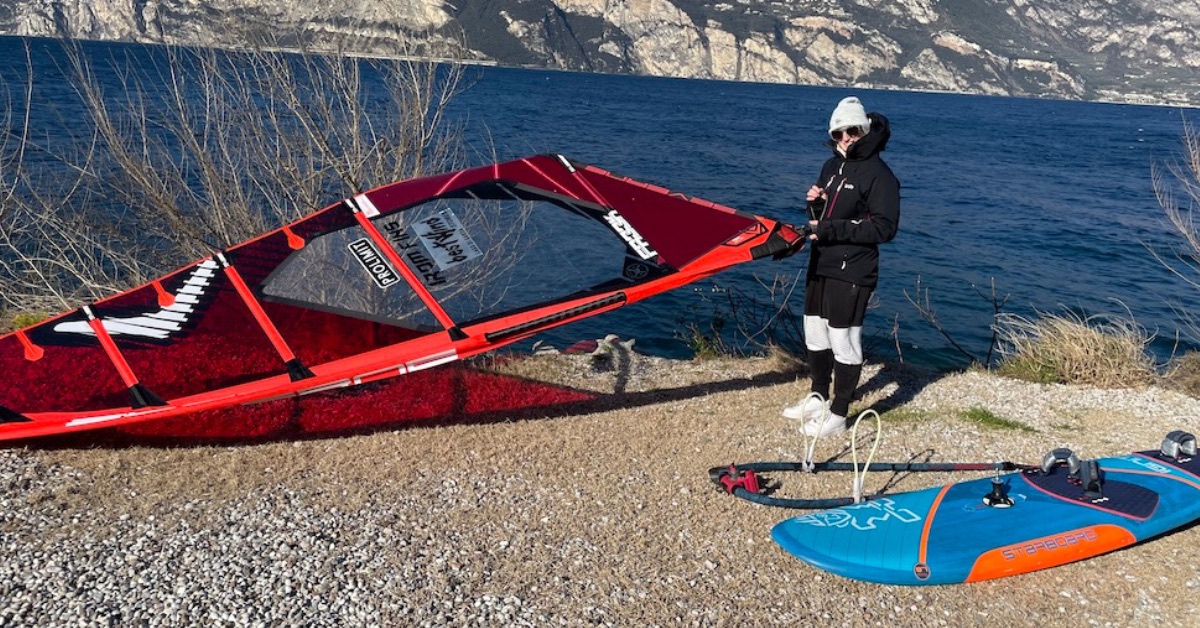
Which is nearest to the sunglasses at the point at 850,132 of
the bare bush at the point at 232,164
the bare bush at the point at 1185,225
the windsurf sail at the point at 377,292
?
the windsurf sail at the point at 377,292

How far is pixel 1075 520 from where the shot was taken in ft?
19.0

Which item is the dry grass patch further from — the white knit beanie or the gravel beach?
the white knit beanie

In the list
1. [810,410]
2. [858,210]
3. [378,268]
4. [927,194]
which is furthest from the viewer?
[927,194]

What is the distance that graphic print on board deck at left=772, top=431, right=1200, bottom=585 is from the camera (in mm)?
5406

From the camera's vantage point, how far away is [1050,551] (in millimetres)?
5551

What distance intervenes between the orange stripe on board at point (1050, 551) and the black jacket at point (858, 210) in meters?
2.26

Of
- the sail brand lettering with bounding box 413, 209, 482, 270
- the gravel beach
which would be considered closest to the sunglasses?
the gravel beach

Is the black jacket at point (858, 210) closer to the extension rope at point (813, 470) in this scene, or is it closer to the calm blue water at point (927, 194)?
the extension rope at point (813, 470)

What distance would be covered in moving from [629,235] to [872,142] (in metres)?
2.10

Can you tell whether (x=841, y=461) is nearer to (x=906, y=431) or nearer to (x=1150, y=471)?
(x=906, y=431)

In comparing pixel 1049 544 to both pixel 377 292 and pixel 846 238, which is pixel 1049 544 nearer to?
pixel 846 238

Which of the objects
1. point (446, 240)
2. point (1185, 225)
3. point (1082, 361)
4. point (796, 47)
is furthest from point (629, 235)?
point (796, 47)

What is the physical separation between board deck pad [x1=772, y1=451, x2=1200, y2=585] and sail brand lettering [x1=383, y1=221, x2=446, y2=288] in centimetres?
340

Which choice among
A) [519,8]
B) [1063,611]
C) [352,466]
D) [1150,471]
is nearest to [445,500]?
[352,466]
